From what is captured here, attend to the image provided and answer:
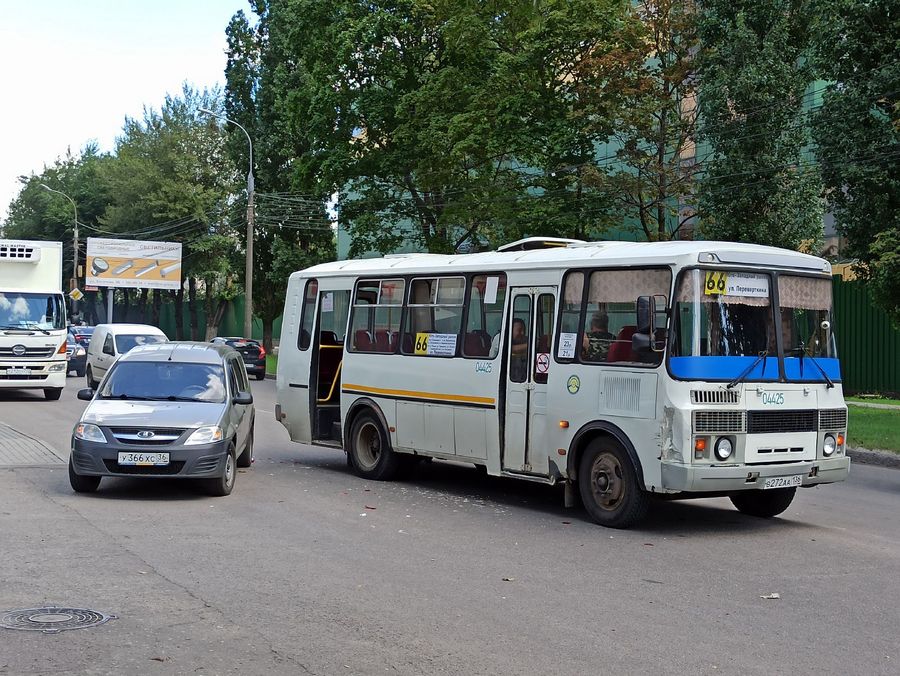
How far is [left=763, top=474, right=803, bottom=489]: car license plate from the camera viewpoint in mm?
10891

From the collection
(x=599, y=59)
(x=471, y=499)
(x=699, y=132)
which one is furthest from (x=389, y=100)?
(x=471, y=499)

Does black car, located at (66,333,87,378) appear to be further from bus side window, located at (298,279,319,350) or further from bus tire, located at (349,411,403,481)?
bus tire, located at (349,411,403,481)

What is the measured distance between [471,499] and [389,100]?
2730cm

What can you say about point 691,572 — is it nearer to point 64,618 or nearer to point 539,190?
point 64,618

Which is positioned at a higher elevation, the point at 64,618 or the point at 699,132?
the point at 699,132

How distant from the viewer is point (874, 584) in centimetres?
870

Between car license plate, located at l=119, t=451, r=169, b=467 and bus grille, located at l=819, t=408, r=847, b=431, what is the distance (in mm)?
6601

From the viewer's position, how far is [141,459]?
1225 centimetres

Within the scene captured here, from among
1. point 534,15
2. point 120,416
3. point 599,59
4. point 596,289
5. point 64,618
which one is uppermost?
point 534,15

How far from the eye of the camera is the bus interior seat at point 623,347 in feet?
37.1

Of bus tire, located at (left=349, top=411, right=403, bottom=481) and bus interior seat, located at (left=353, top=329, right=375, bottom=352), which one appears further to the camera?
bus interior seat, located at (left=353, top=329, right=375, bottom=352)

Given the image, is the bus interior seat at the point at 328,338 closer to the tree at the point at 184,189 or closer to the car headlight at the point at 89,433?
the car headlight at the point at 89,433

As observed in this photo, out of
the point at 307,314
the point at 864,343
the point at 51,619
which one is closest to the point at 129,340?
the point at 307,314

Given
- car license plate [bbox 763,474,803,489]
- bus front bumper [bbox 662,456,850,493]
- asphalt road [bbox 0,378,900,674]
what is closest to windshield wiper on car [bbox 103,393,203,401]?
asphalt road [bbox 0,378,900,674]
